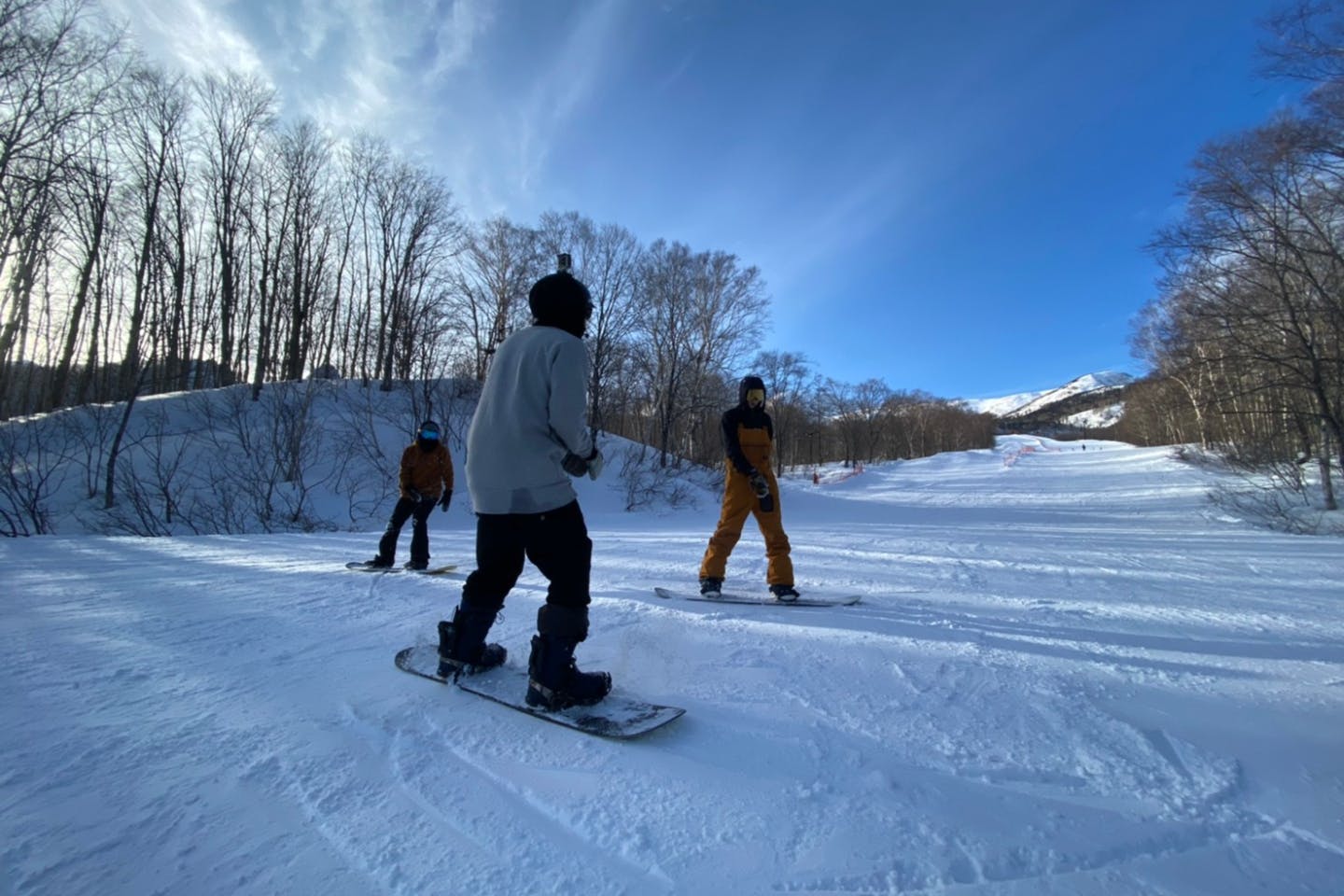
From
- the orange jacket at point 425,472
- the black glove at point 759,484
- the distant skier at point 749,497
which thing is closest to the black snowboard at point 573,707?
the distant skier at point 749,497

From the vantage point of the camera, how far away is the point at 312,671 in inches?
100

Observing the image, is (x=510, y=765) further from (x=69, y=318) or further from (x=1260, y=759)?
(x=69, y=318)

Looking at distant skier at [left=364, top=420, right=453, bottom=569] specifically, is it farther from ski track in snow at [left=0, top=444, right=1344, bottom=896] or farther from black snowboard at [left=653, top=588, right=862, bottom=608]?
black snowboard at [left=653, top=588, right=862, bottom=608]

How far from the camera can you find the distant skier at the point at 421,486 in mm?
5559

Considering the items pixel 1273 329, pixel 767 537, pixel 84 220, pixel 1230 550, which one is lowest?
pixel 1230 550

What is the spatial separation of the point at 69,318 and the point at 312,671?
31.0 meters

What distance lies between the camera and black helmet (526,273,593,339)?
2.47 meters

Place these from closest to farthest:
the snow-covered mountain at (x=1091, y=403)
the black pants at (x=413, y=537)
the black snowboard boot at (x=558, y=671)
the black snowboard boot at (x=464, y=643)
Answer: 1. the black snowboard boot at (x=558, y=671)
2. the black snowboard boot at (x=464, y=643)
3. the black pants at (x=413, y=537)
4. the snow-covered mountain at (x=1091, y=403)

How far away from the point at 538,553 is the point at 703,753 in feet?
3.31

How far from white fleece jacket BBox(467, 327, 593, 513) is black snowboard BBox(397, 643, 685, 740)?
768 millimetres

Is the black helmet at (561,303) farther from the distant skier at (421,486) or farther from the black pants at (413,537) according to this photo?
the black pants at (413,537)

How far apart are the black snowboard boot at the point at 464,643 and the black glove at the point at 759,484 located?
98.5 inches

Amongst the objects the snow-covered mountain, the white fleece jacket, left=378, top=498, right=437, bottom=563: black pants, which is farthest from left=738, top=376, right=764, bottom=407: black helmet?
the snow-covered mountain

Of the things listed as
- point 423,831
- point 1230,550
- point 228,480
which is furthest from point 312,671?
point 228,480
